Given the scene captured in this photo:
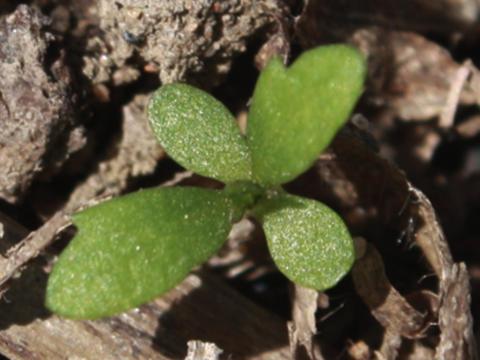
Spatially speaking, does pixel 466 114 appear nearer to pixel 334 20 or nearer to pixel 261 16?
pixel 334 20

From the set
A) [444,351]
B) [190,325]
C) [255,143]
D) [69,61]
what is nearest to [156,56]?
[69,61]

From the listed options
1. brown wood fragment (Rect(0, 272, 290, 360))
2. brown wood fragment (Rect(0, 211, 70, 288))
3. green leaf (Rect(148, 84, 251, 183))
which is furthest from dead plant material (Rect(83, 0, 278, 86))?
brown wood fragment (Rect(0, 272, 290, 360))

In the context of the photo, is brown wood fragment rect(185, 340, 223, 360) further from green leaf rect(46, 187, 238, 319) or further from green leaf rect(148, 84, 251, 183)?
green leaf rect(148, 84, 251, 183)

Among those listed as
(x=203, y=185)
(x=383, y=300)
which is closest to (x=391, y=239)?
(x=383, y=300)

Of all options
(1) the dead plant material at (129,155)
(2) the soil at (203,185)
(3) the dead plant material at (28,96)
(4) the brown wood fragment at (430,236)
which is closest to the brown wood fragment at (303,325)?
(2) the soil at (203,185)

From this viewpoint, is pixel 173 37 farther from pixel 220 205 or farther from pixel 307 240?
pixel 307 240

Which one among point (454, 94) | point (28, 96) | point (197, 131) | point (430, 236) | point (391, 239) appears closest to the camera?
point (197, 131)
